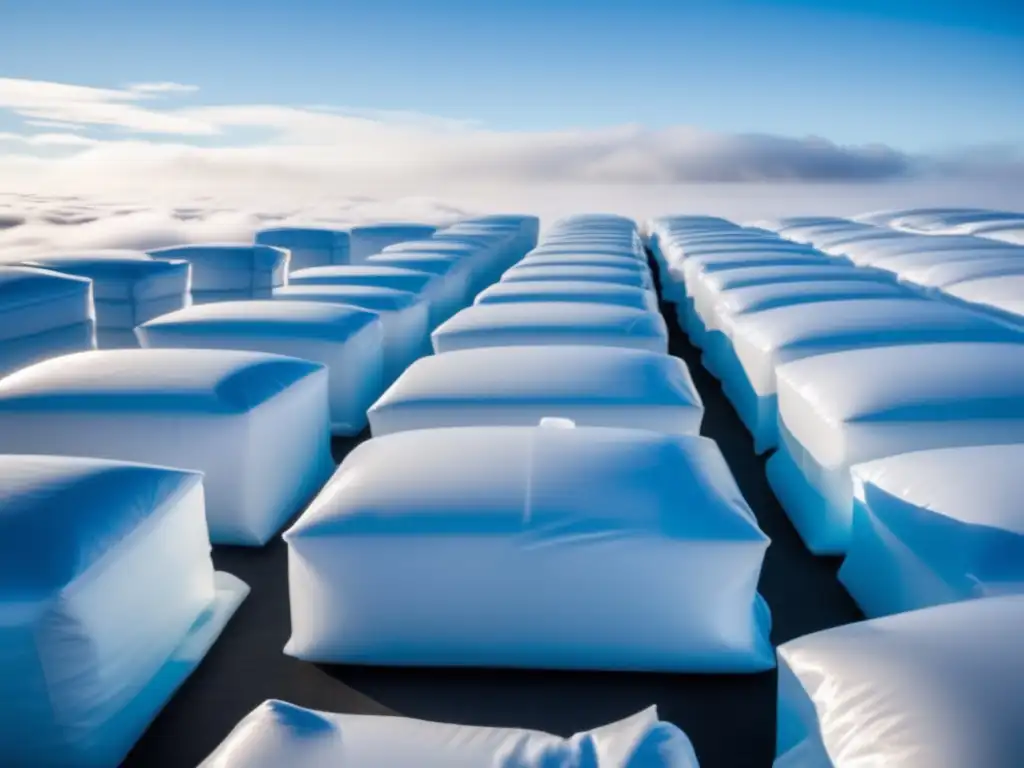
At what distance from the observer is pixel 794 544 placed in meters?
2.63

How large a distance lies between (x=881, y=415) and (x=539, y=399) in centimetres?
100

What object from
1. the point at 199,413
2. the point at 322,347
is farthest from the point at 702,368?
the point at 199,413

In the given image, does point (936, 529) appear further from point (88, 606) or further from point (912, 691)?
point (88, 606)

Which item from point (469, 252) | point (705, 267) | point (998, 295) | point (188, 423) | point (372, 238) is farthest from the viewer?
point (372, 238)

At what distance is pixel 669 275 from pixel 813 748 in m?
7.85

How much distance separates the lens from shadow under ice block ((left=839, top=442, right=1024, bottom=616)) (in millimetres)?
1677

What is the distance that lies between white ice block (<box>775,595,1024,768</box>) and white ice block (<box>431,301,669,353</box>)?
7.85 feet

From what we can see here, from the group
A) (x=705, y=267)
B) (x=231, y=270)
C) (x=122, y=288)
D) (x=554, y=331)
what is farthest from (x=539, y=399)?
(x=231, y=270)

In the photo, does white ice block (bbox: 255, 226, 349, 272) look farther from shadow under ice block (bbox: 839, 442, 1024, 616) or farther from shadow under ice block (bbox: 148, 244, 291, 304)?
shadow under ice block (bbox: 839, 442, 1024, 616)

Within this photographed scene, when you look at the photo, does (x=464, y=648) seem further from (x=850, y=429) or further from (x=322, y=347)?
(x=322, y=347)

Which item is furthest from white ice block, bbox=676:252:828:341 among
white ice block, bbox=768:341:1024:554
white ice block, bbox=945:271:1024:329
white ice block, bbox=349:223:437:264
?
white ice block, bbox=349:223:437:264

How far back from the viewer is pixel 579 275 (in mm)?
5793

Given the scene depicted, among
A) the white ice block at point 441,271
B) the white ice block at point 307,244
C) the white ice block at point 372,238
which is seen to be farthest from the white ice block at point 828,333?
the white ice block at point 372,238

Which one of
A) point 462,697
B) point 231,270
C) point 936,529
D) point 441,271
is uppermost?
point 936,529
